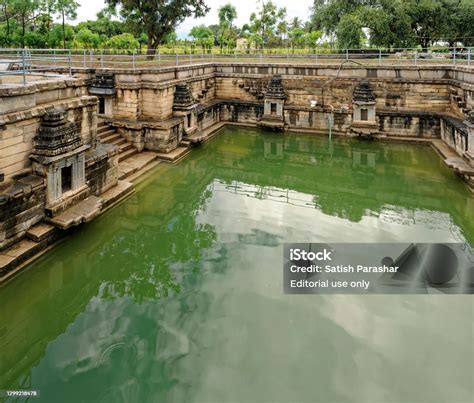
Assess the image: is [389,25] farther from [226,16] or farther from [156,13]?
[226,16]

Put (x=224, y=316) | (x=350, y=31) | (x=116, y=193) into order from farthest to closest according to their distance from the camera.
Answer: (x=350, y=31)
(x=116, y=193)
(x=224, y=316)

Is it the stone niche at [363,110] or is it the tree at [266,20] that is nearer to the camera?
the stone niche at [363,110]

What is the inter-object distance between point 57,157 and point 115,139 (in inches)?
Answer: 209

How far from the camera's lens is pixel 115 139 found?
12.3 meters

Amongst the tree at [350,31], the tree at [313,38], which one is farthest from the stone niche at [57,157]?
the tree at [313,38]

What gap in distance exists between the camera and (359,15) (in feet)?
78.2

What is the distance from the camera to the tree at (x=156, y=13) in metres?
23.4

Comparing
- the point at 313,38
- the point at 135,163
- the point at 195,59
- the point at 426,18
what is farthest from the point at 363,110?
the point at 313,38

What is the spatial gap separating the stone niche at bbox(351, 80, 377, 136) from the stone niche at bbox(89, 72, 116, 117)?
9293 millimetres

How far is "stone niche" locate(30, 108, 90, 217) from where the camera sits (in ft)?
23.3

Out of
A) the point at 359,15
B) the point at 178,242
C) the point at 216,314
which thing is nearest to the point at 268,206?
the point at 178,242

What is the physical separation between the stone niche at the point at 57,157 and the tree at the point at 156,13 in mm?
17612

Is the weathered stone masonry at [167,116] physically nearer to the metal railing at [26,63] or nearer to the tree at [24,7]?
the metal railing at [26,63]

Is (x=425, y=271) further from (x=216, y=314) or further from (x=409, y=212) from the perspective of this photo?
(x=216, y=314)
